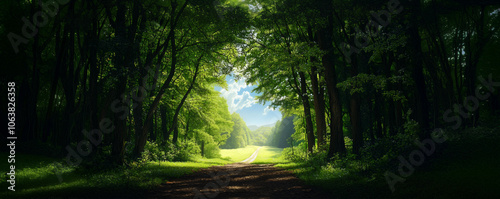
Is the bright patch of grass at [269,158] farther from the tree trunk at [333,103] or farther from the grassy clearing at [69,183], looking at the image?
the grassy clearing at [69,183]

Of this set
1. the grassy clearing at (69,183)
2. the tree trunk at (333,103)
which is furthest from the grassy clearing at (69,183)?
the tree trunk at (333,103)

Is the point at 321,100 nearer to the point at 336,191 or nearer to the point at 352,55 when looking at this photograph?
the point at 352,55

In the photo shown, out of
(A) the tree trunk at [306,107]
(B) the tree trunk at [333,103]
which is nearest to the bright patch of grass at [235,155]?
(A) the tree trunk at [306,107]

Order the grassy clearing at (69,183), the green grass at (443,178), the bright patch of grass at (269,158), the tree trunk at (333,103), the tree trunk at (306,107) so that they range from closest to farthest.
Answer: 1. the green grass at (443,178)
2. the grassy clearing at (69,183)
3. the tree trunk at (333,103)
4. the tree trunk at (306,107)
5. the bright patch of grass at (269,158)

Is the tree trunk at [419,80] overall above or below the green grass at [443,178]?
above

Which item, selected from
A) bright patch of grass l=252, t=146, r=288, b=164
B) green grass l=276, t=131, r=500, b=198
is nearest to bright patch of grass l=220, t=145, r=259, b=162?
bright patch of grass l=252, t=146, r=288, b=164

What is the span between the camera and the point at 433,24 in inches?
492

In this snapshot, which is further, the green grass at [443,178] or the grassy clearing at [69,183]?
the grassy clearing at [69,183]

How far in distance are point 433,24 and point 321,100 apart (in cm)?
771

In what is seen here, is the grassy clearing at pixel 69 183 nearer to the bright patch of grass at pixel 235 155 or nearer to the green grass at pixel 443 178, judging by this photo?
the green grass at pixel 443 178

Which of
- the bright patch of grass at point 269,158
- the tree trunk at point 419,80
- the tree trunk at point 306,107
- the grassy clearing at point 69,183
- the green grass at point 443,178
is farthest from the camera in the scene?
the bright patch of grass at point 269,158

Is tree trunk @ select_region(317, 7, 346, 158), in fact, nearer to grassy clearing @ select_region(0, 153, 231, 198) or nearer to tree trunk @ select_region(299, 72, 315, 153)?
tree trunk @ select_region(299, 72, 315, 153)

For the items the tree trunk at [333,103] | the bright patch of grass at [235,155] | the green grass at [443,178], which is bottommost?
the bright patch of grass at [235,155]

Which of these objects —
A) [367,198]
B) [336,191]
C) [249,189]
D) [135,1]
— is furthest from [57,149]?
[367,198]
